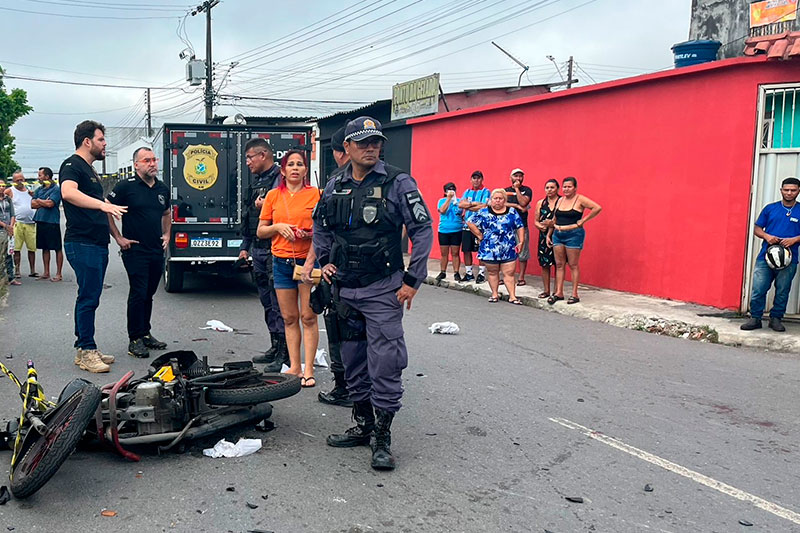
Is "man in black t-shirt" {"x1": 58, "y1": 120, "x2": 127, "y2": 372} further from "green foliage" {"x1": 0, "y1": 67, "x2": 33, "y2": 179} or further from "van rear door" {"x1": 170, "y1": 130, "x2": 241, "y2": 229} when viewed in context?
"green foliage" {"x1": 0, "y1": 67, "x2": 33, "y2": 179}

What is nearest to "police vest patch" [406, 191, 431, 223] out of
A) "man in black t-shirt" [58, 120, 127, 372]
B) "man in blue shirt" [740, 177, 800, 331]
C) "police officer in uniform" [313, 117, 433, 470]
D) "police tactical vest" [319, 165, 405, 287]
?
"police officer in uniform" [313, 117, 433, 470]

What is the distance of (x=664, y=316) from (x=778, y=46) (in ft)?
11.1

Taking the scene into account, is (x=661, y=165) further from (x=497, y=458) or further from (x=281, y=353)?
(x=497, y=458)

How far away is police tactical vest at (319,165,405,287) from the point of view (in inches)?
168

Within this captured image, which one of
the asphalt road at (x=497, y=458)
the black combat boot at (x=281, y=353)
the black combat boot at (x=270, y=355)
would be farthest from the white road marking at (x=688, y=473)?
the black combat boot at (x=270, y=355)

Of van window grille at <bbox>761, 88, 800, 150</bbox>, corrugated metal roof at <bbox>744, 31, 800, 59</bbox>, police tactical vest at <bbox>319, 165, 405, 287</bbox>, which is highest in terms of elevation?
corrugated metal roof at <bbox>744, 31, 800, 59</bbox>

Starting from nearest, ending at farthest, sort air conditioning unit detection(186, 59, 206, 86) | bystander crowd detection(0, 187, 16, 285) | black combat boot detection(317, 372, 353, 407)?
black combat boot detection(317, 372, 353, 407)
bystander crowd detection(0, 187, 16, 285)
air conditioning unit detection(186, 59, 206, 86)

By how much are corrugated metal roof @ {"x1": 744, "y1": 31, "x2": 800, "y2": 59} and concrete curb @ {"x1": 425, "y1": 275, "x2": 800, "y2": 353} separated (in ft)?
10.3

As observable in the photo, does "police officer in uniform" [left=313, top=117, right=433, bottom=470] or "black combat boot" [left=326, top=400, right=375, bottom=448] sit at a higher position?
"police officer in uniform" [left=313, top=117, right=433, bottom=470]

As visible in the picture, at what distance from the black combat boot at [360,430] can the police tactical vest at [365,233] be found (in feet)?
2.53

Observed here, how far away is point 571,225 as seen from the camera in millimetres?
9977

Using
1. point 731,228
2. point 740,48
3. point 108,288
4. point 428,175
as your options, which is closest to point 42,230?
point 108,288

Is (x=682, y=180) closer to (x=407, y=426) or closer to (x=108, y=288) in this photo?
(x=407, y=426)

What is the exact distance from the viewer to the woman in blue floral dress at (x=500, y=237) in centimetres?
1034
